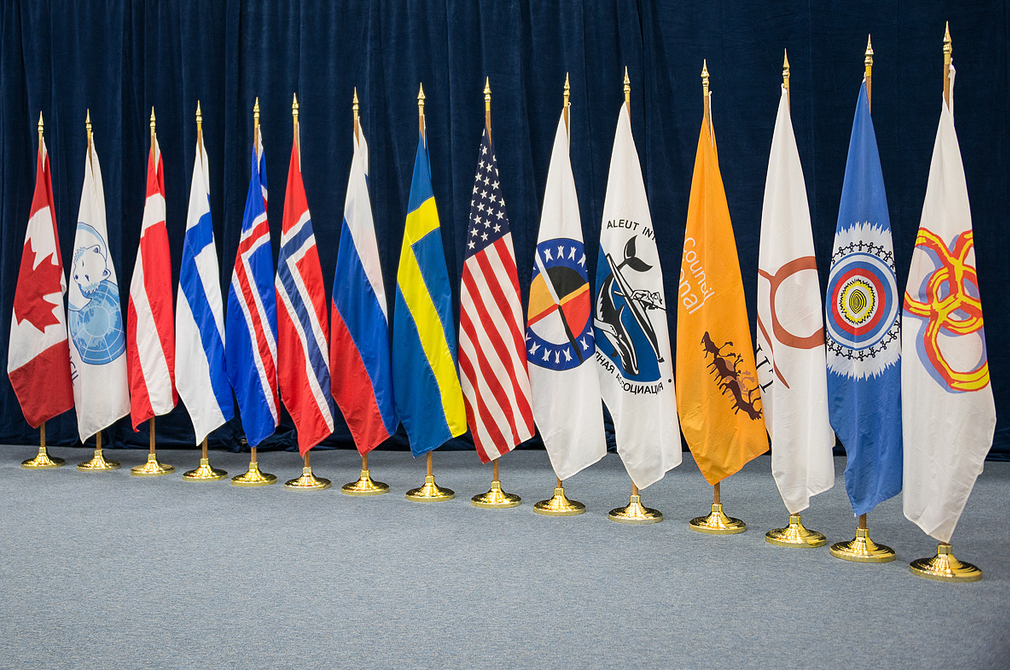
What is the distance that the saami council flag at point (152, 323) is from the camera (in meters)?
5.84

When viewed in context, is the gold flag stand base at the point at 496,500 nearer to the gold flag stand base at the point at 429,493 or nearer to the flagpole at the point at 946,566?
the gold flag stand base at the point at 429,493

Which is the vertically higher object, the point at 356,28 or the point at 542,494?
the point at 356,28

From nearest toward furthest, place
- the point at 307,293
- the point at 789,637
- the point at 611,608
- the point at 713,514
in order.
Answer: the point at 789,637, the point at 611,608, the point at 713,514, the point at 307,293

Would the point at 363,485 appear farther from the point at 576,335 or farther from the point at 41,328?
the point at 41,328

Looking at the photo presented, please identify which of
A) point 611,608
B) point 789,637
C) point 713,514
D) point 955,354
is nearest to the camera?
point 789,637

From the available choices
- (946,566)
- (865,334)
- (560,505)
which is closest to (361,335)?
(560,505)

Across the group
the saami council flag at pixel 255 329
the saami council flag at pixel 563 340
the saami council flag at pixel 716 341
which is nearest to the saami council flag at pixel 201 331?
the saami council flag at pixel 255 329

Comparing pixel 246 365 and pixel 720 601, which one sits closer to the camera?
pixel 720 601

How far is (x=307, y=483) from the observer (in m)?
5.55

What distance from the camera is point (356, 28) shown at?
284 inches

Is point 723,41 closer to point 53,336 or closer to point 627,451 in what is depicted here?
point 627,451

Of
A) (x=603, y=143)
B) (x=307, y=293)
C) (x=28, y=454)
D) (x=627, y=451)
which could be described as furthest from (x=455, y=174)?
(x=28, y=454)

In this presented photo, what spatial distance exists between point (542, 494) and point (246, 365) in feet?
6.57

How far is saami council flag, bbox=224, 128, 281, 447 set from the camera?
18.1 feet
